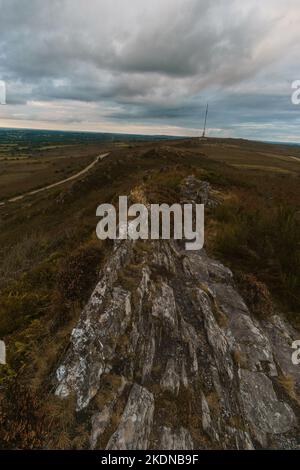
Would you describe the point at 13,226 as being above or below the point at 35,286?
below

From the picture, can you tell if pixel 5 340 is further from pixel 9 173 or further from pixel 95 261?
pixel 9 173

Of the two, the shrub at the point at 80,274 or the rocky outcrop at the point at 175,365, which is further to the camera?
the shrub at the point at 80,274

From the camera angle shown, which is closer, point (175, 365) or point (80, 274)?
point (175, 365)

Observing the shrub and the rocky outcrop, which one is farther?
the shrub

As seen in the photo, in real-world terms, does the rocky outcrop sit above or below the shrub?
below

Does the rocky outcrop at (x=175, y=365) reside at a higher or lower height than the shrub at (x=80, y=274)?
lower
